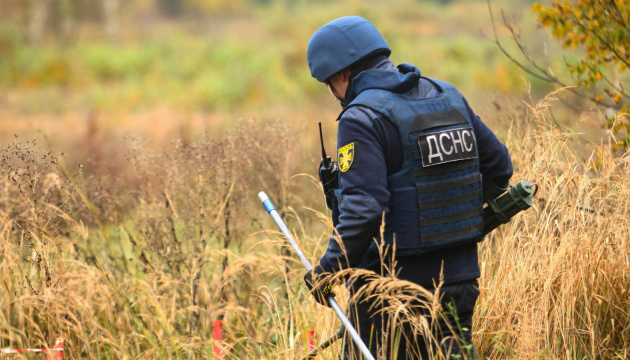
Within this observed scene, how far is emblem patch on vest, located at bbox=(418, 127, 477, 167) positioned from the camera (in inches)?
93.8

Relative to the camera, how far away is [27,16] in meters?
25.4

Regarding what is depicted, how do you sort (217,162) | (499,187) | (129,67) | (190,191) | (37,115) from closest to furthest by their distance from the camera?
(499,187) → (190,191) → (217,162) → (37,115) → (129,67)

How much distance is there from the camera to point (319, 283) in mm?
2420

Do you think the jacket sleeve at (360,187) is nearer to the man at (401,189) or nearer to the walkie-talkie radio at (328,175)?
the man at (401,189)

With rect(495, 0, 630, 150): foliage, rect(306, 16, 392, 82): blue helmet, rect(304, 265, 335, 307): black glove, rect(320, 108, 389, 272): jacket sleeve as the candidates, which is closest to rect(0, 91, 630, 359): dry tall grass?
rect(304, 265, 335, 307): black glove

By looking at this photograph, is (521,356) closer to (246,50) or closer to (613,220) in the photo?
(613,220)

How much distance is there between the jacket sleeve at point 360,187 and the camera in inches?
90.6

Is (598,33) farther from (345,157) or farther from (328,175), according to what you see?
(345,157)

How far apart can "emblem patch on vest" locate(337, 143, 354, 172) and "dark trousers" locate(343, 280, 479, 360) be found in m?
0.52

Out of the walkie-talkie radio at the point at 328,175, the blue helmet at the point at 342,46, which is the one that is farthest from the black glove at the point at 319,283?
the blue helmet at the point at 342,46

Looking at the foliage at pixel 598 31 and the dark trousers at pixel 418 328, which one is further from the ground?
the foliage at pixel 598 31

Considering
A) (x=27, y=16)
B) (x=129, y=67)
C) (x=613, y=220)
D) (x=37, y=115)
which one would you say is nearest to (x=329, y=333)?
(x=613, y=220)

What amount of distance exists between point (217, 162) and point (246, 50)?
19.8 m

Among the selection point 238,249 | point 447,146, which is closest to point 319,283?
point 447,146
